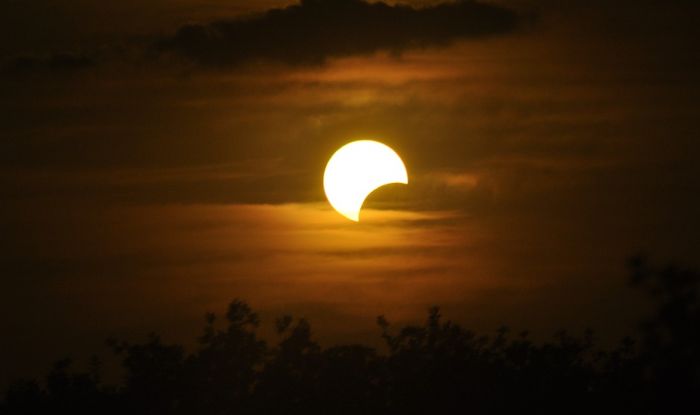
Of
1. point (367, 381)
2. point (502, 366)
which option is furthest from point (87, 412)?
point (502, 366)

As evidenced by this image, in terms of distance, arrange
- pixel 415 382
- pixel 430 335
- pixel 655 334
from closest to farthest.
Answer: pixel 655 334 < pixel 415 382 < pixel 430 335

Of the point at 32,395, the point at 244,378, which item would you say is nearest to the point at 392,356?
the point at 244,378

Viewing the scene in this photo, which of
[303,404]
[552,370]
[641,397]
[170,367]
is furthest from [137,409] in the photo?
[641,397]

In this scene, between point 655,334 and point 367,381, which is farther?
point 367,381

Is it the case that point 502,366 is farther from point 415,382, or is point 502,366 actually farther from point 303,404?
point 303,404

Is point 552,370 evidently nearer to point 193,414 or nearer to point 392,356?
point 392,356

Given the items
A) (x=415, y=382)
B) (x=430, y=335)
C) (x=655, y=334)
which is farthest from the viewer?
(x=430, y=335)

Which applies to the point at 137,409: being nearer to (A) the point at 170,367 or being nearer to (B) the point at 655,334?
(A) the point at 170,367

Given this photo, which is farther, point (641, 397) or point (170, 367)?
point (170, 367)
